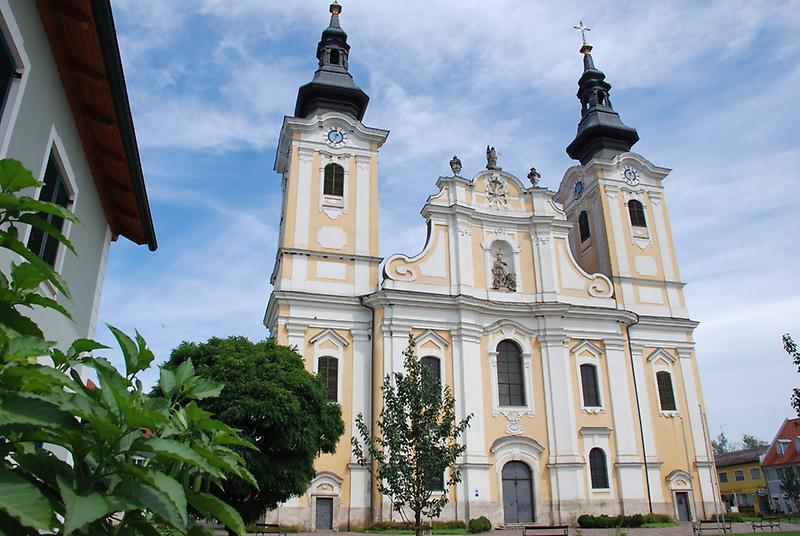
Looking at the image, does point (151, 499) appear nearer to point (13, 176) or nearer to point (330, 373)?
point (13, 176)

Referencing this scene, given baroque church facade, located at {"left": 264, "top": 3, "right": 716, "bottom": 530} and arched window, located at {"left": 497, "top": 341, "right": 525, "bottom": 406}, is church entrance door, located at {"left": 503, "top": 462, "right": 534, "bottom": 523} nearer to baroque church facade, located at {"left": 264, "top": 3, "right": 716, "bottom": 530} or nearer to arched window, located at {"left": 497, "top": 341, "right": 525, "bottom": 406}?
baroque church facade, located at {"left": 264, "top": 3, "right": 716, "bottom": 530}

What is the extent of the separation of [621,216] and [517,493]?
14.0m

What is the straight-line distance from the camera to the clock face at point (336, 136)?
92.7ft

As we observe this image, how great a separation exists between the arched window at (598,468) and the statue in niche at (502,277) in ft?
24.6

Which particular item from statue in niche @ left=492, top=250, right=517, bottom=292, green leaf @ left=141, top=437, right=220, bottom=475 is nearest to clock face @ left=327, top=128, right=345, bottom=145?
statue in niche @ left=492, top=250, right=517, bottom=292

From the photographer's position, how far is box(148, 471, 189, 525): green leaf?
236 centimetres

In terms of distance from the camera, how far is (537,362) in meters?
27.2

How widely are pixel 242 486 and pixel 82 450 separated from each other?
45.0 ft

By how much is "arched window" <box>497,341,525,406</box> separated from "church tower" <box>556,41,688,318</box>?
19.3ft

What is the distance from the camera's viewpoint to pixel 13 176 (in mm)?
2650

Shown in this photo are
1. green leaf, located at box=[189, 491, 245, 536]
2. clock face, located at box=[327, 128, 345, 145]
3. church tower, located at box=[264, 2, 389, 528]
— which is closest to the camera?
green leaf, located at box=[189, 491, 245, 536]

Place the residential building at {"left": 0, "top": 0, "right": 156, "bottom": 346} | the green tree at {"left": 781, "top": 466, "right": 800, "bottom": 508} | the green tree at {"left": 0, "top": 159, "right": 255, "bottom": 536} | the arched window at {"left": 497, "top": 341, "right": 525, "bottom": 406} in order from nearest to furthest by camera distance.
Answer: the green tree at {"left": 0, "top": 159, "right": 255, "bottom": 536} → the residential building at {"left": 0, "top": 0, "right": 156, "bottom": 346} → the arched window at {"left": 497, "top": 341, "right": 525, "bottom": 406} → the green tree at {"left": 781, "top": 466, "right": 800, "bottom": 508}

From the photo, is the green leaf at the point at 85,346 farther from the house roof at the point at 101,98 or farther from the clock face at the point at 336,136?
the clock face at the point at 336,136

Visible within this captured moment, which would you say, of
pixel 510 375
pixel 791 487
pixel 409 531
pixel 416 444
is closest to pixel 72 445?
pixel 416 444
